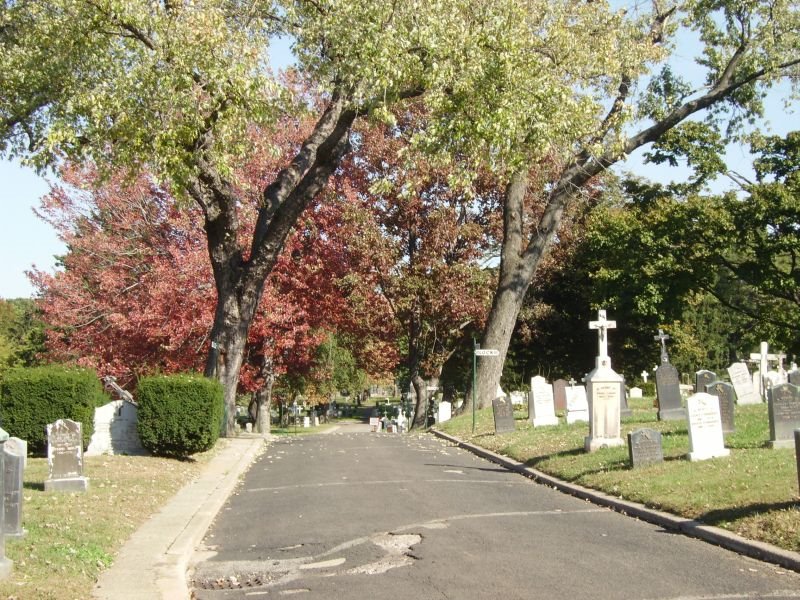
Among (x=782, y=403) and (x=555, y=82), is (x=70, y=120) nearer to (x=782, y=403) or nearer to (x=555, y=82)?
(x=555, y=82)

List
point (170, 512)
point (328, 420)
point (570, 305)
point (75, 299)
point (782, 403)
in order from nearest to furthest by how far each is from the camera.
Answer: point (170, 512) → point (782, 403) → point (75, 299) → point (570, 305) → point (328, 420)

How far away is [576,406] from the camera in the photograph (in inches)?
926

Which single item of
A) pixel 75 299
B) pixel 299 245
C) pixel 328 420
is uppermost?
pixel 299 245

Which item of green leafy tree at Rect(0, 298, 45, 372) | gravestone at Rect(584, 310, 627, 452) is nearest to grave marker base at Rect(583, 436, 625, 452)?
gravestone at Rect(584, 310, 627, 452)

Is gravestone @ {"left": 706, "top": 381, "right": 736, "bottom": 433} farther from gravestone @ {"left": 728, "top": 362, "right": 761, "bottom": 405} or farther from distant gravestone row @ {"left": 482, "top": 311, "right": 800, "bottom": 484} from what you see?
gravestone @ {"left": 728, "top": 362, "right": 761, "bottom": 405}

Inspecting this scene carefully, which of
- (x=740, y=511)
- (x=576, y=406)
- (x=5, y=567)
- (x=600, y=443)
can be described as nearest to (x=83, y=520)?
(x=5, y=567)

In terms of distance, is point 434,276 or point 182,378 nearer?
point 182,378

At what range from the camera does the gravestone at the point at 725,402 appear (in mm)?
16438

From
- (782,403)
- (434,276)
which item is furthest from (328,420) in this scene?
(782,403)

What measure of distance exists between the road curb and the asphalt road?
14 cm

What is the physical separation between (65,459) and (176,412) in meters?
4.38

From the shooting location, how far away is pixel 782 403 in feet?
45.6

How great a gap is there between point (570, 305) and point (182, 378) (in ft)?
102

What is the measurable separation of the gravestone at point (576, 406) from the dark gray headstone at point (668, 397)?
266 cm
